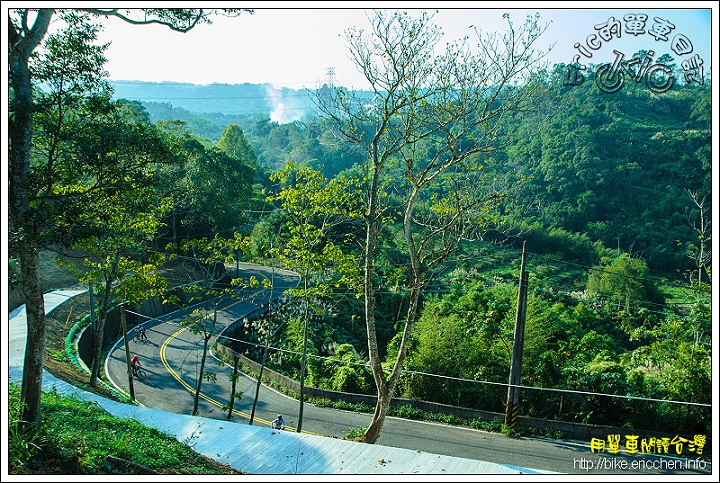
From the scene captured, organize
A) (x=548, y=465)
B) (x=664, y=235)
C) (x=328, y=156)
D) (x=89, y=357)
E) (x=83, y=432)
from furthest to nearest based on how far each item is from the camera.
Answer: (x=328, y=156) < (x=664, y=235) < (x=89, y=357) < (x=548, y=465) < (x=83, y=432)

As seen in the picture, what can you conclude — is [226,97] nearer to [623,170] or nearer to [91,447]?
[623,170]

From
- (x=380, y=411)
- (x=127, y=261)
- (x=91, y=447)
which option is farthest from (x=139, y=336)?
(x=91, y=447)

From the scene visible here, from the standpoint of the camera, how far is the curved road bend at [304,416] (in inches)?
397

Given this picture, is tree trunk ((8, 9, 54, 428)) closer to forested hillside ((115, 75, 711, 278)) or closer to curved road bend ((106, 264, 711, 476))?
curved road bend ((106, 264, 711, 476))

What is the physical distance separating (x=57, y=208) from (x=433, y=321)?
36.9 feet

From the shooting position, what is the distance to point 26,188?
5.71 metres

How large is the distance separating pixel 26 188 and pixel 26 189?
12 mm

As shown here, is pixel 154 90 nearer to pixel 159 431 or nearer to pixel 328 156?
pixel 328 156

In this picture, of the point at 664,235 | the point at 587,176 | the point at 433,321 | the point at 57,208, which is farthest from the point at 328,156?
the point at 57,208

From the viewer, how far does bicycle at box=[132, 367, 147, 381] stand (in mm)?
15607

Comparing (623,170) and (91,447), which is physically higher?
(623,170)

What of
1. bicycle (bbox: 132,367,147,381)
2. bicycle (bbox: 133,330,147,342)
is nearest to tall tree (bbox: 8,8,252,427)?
bicycle (bbox: 132,367,147,381)

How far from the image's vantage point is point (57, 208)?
19.6 ft

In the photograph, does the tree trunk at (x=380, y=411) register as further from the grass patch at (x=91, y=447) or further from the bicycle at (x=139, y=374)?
the bicycle at (x=139, y=374)
